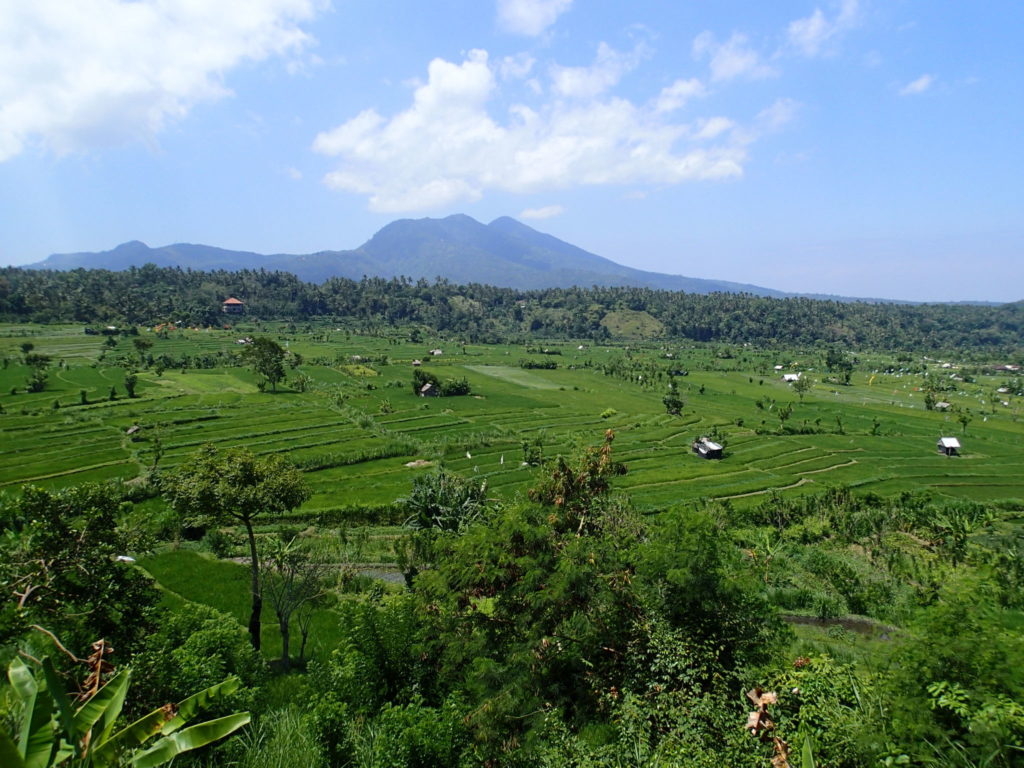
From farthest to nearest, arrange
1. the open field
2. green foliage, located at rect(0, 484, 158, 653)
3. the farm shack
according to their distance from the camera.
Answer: the farm shack < the open field < green foliage, located at rect(0, 484, 158, 653)

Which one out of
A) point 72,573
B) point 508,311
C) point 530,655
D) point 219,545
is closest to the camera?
point 72,573

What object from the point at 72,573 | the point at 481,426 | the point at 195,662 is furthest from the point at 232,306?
the point at 195,662

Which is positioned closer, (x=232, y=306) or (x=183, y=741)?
(x=183, y=741)

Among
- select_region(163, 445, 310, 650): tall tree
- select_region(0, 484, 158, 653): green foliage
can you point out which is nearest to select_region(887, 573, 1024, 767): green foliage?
select_region(0, 484, 158, 653): green foliage

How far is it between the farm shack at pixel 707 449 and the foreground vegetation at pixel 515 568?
3062 millimetres

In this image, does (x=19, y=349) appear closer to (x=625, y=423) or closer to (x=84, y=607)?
(x=625, y=423)

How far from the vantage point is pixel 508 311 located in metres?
193

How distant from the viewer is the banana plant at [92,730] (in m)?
3.54

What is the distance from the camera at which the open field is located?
4194cm

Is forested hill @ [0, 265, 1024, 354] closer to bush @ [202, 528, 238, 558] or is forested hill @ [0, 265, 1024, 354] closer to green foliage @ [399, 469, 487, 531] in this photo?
bush @ [202, 528, 238, 558]

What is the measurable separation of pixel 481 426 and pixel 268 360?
31.8 metres

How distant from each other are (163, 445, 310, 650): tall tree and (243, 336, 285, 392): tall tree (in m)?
58.3

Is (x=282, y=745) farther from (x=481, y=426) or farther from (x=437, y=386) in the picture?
(x=437, y=386)

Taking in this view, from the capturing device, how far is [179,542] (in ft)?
95.0
